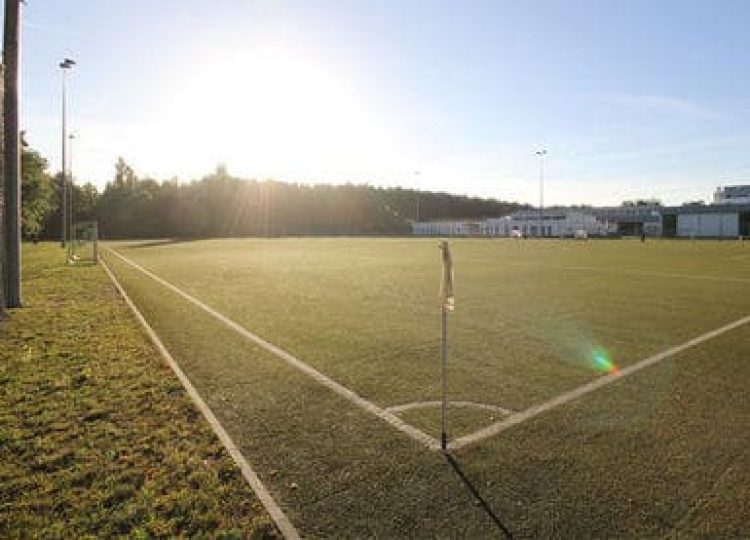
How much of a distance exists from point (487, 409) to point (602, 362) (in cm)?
314

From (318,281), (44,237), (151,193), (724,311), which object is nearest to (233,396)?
(724,311)

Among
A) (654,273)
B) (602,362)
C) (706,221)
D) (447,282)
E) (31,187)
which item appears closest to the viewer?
(447,282)

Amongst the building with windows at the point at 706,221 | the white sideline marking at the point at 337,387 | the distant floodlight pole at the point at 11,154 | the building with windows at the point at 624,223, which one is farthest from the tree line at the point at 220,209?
the white sideline marking at the point at 337,387

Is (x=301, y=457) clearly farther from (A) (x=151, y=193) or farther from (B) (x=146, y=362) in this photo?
(A) (x=151, y=193)

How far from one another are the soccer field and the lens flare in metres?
0.06

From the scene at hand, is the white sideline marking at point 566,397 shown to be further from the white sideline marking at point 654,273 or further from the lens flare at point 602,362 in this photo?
the white sideline marking at point 654,273

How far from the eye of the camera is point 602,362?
8664 millimetres

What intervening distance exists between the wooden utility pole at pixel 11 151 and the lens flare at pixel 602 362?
46.1 feet

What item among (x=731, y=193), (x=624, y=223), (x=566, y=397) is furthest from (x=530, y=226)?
(x=566, y=397)

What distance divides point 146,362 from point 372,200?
155 meters

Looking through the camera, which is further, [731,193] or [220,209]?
[731,193]

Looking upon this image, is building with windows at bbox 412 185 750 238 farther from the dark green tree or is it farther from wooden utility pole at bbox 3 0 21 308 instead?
wooden utility pole at bbox 3 0 21 308

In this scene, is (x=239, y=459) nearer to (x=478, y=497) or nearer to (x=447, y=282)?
(x=478, y=497)

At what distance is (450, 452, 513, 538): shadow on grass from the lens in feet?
13.0
